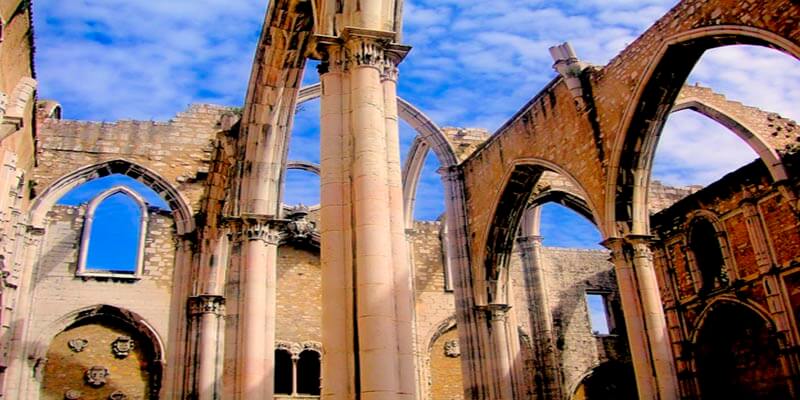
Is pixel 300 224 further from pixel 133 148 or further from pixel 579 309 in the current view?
pixel 579 309

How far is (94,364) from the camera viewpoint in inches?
540

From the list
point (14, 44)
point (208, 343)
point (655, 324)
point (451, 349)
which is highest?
point (14, 44)

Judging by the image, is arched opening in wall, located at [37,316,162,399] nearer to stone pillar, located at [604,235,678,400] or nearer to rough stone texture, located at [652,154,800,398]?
stone pillar, located at [604,235,678,400]

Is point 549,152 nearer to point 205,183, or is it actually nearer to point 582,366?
point 205,183

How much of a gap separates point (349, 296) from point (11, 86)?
797 cm

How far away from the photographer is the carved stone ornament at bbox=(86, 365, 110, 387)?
13578mm

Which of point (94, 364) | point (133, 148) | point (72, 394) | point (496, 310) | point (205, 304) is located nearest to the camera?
point (205, 304)

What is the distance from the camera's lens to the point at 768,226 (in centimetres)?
1393

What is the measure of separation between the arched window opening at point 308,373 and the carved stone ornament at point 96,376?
14.7 feet

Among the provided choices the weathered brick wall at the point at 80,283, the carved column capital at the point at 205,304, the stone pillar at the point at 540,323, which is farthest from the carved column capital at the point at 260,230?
the stone pillar at the point at 540,323

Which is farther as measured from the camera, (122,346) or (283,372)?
(283,372)

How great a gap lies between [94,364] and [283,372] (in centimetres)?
433

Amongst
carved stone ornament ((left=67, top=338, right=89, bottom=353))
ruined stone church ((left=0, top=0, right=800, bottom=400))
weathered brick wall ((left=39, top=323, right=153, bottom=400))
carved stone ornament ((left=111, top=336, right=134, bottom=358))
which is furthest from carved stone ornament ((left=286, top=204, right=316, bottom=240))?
carved stone ornament ((left=67, top=338, right=89, bottom=353))

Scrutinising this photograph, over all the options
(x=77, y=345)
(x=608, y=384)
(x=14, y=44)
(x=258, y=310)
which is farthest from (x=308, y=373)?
(x=14, y=44)
